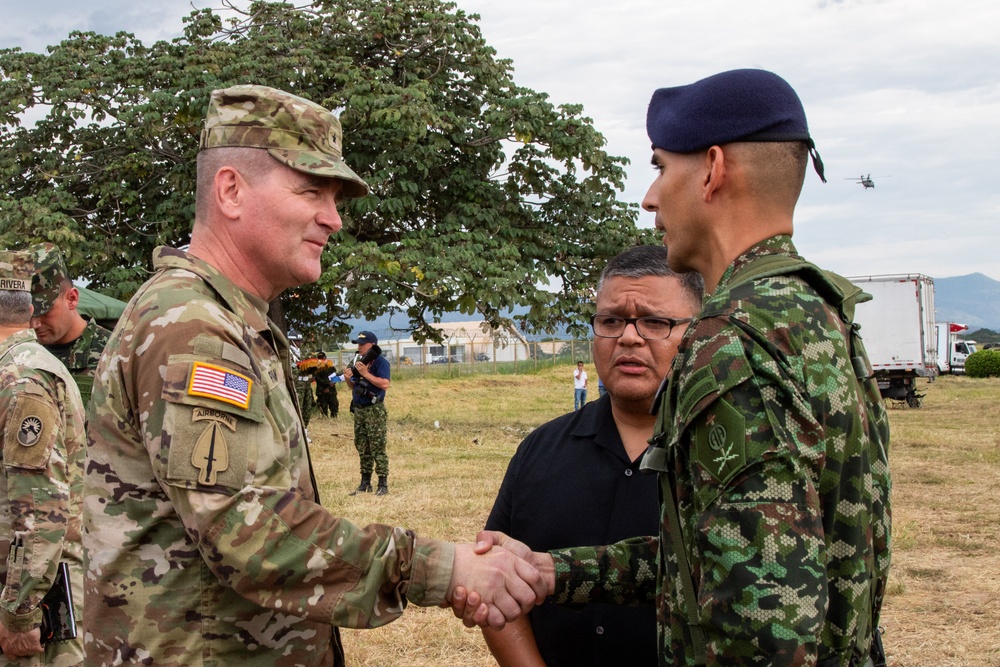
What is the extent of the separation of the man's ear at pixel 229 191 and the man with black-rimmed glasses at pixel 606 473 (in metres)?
1.18

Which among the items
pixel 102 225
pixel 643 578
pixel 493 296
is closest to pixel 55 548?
pixel 643 578

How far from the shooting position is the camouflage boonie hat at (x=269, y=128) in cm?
249

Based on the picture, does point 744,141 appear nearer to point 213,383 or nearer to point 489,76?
point 213,383

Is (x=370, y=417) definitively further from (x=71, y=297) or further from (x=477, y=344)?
(x=477, y=344)

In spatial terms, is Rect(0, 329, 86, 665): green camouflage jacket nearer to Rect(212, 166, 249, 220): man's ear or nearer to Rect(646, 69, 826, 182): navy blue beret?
Rect(212, 166, 249, 220): man's ear

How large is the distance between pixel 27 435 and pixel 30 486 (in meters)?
0.20

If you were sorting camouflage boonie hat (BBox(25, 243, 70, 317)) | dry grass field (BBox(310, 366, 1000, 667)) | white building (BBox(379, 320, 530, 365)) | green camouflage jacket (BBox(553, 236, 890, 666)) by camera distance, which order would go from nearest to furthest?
1. green camouflage jacket (BBox(553, 236, 890, 666))
2. camouflage boonie hat (BBox(25, 243, 70, 317))
3. dry grass field (BBox(310, 366, 1000, 667))
4. white building (BBox(379, 320, 530, 365))

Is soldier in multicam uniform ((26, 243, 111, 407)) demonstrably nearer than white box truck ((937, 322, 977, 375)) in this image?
Yes

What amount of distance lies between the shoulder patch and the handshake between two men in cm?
200

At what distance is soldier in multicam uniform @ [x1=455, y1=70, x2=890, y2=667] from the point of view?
158cm

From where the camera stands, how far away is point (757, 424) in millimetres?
1585

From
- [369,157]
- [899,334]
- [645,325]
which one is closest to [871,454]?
[645,325]

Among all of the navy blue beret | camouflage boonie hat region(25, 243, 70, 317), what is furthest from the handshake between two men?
camouflage boonie hat region(25, 243, 70, 317)

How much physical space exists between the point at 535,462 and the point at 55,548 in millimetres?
2021
